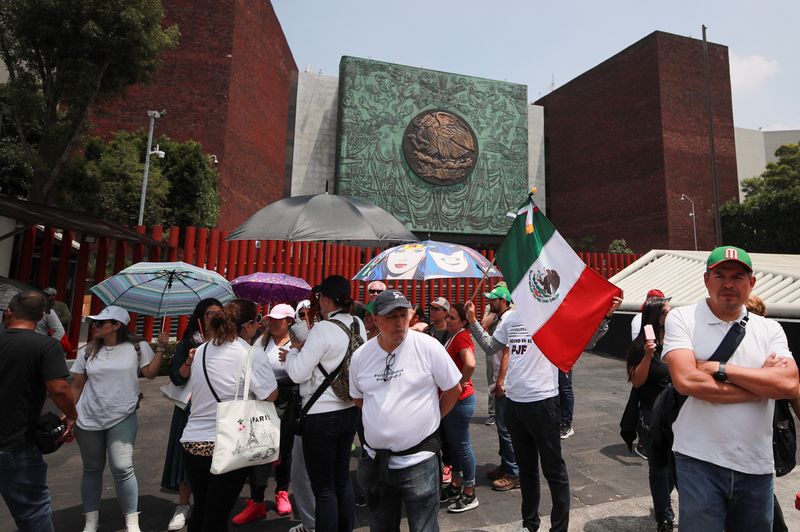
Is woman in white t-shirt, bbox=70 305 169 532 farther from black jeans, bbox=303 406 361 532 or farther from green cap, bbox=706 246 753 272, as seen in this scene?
green cap, bbox=706 246 753 272

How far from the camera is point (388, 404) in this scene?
2365 millimetres

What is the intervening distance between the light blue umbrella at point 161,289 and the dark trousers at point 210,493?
7.08 ft

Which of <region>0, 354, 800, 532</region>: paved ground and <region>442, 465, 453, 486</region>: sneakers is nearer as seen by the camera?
<region>0, 354, 800, 532</region>: paved ground

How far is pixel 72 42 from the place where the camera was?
1096cm

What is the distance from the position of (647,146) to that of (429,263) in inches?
1384

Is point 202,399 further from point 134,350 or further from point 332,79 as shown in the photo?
point 332,79

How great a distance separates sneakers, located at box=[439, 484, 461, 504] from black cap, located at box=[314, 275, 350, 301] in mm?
1984

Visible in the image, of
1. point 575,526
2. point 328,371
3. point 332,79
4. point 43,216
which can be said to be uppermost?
point 332,79

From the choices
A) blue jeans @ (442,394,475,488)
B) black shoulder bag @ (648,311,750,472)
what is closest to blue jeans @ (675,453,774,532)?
black shoulder bag @ (648,311,750,472)

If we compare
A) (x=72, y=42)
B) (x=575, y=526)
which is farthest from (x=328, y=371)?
(x=72, y=42)

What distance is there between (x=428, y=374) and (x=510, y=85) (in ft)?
113

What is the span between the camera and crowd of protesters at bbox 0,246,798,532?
77.5 inches

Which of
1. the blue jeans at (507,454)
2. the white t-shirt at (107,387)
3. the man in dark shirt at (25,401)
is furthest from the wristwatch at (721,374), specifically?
the white t-shirt at (107,387)

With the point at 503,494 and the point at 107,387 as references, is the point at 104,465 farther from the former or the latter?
the point at 503,494
